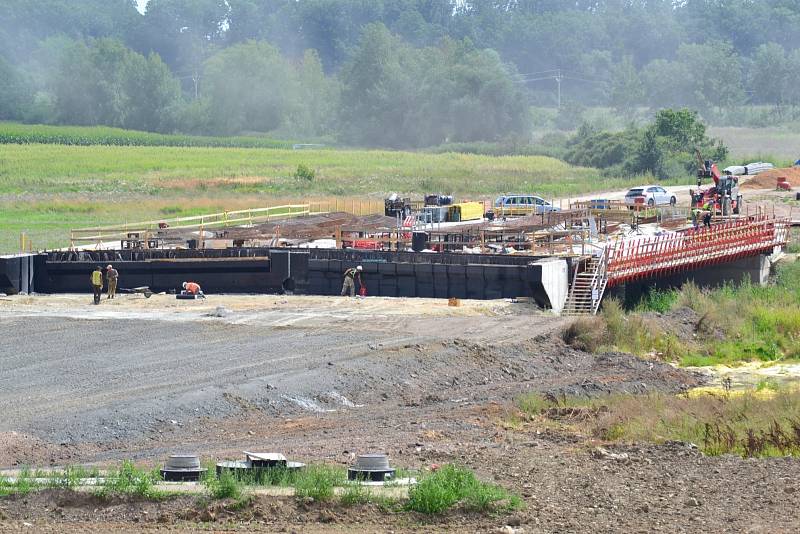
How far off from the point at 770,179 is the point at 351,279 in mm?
45492

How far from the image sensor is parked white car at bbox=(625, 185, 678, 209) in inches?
2717

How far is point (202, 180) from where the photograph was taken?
88.4m

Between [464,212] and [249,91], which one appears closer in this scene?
[464,212]

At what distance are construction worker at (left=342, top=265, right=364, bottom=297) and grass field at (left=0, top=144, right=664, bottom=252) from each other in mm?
13841

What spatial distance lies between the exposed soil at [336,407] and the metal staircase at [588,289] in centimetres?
157

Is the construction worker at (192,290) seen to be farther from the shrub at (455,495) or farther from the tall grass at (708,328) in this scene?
the shrub at (455,495)

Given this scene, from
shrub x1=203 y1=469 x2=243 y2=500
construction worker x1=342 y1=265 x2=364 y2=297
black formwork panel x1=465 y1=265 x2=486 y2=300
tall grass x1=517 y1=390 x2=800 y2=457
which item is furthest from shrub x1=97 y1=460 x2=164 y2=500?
black formwork panel x1=465 y1=265 x2=486 y2=300

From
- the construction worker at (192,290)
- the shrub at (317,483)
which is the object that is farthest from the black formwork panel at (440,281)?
the shrub at (317,483)

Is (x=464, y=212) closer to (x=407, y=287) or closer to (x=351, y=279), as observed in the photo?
(x=407, y=287)

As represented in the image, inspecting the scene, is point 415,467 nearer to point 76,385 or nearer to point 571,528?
point 571,528

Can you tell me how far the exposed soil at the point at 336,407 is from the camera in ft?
57.0

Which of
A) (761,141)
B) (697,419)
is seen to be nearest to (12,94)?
(761,141)

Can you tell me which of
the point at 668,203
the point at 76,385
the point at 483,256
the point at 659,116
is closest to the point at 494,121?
the point at 659,116

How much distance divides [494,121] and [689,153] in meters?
58.3
